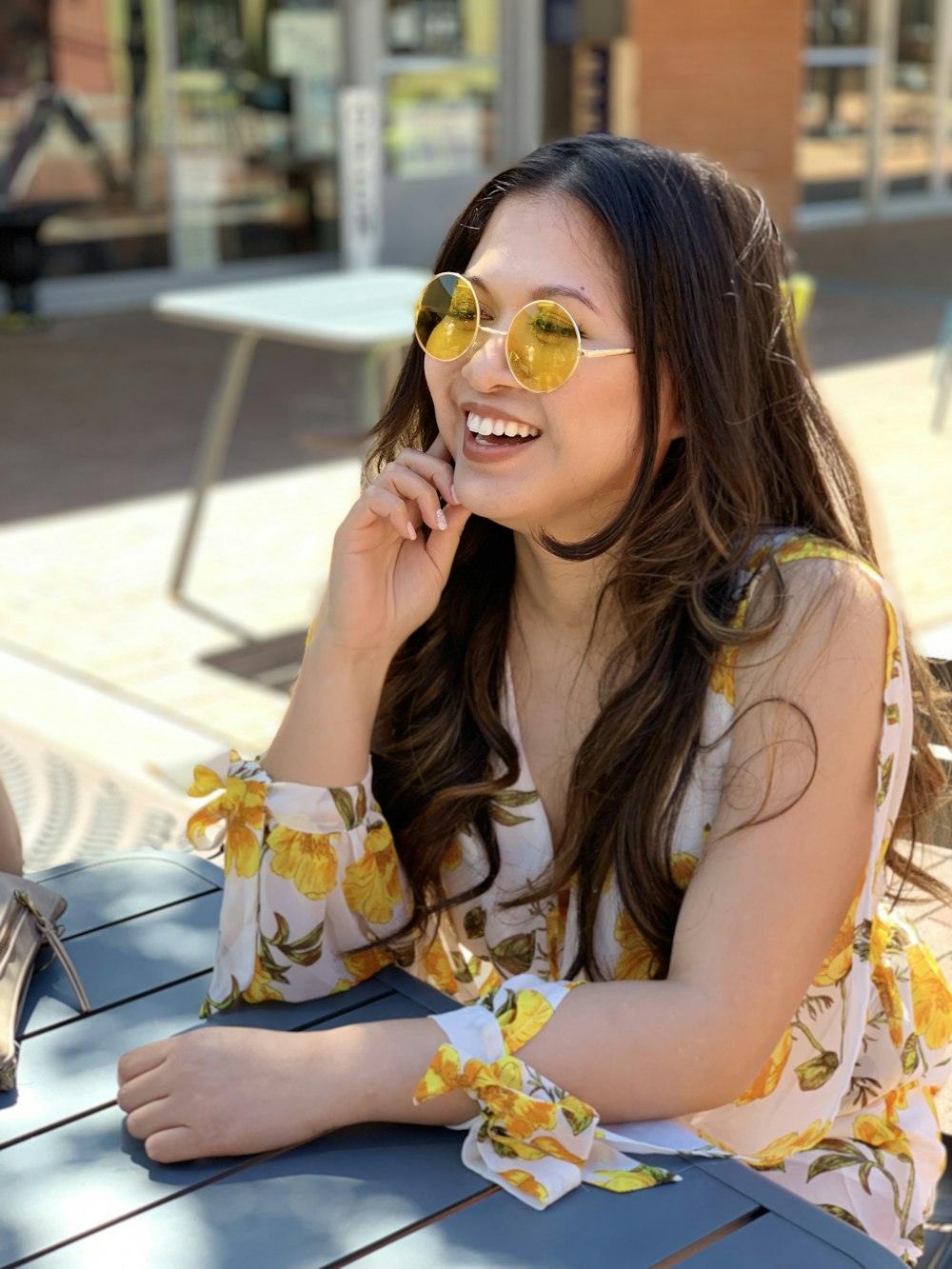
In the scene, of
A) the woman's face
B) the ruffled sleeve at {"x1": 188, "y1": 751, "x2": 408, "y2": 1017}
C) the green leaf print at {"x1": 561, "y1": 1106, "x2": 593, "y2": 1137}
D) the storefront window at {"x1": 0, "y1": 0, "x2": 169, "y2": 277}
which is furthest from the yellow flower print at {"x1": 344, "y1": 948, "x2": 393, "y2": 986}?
the storefront window at {"x1": 0, "y1": 0, "x2": 169, "y2": 277}

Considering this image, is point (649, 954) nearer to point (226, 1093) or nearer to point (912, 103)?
point (226, 1093)

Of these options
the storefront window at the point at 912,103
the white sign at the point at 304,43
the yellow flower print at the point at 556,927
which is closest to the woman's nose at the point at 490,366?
the yellow flower print at the point at 556,927

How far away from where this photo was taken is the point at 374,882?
184 centimetres

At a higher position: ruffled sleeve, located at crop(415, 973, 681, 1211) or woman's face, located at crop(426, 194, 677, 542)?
woman's face, located at crop(426, 194, 677, 542)

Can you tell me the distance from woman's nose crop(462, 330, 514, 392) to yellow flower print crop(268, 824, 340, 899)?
531 millimetres

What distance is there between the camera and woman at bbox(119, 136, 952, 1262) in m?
1.51

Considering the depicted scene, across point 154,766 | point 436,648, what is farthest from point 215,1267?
point 154,766

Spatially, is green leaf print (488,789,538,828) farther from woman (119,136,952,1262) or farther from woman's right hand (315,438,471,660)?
woman's right hand (315,438,471,660)

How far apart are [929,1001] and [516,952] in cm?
47

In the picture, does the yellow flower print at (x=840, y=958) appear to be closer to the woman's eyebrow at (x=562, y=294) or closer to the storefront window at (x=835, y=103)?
the woman's eyebrow at (x=562, y=294)

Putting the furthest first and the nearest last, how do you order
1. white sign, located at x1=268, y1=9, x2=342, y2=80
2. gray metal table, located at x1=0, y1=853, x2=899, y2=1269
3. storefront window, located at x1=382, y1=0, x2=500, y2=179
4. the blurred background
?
storefront window, located at x1=382, y1=0, x2=500, y2=179 → white sign, located at x1=268, y1=9, x2=342, y2=80 → the blurred background → gray metal table, located at x1=0, y1=853, x2=899, y2=1269

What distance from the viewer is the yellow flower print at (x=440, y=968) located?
1.98 m

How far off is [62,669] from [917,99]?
1410 centimetres

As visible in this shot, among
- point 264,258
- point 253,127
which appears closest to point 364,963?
point 253,127
